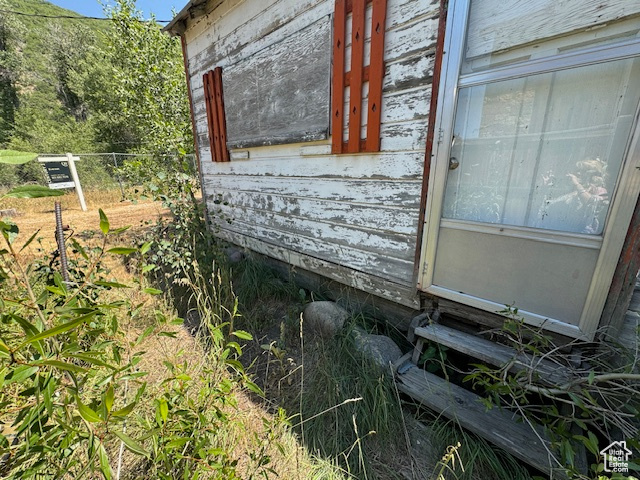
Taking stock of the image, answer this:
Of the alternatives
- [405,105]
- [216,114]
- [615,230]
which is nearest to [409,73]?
[405,105]

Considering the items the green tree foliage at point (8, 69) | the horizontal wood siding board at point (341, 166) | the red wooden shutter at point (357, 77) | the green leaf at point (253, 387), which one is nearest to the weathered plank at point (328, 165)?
the horizontal wood siding board at point (341, 166)

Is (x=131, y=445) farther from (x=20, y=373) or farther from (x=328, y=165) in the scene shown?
(x=328, y=165)

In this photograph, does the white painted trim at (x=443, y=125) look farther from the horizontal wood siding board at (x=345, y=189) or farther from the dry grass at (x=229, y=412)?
the dry grass at (x=229, y=412)

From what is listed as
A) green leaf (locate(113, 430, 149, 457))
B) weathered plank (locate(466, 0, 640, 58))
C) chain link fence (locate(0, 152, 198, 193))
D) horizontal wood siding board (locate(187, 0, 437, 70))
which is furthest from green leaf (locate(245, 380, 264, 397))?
chain link fence (locate(0, 152, 198, 193))

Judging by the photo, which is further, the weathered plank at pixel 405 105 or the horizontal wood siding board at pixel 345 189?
the horizontal wood siding board at pixel 345 189

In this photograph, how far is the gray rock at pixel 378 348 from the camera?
1790mm

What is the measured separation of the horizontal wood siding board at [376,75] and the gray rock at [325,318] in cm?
128

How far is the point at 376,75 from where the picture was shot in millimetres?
1879

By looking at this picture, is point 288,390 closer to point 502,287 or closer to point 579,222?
point 502,287

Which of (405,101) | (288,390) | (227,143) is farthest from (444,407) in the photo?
(227,143)

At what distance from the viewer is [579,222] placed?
1.41 m

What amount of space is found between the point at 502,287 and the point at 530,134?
34.5 inches

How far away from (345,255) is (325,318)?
56 centimetres

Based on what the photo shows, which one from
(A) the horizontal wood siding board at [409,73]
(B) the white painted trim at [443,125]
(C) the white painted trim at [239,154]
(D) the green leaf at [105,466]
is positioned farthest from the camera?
(C) the white painted trim at [239,154]
